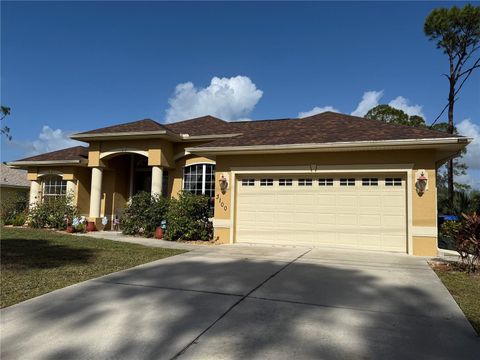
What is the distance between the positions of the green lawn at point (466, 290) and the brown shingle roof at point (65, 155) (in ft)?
51.9

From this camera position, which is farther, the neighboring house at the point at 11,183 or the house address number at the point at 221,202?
the neighboring house at the point at 11,183

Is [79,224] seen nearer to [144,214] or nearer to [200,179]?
[144,214]

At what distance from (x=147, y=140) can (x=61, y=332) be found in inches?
465

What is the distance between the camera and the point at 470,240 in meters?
8.10

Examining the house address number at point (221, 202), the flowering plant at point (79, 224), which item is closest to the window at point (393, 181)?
the house address number at point (221, 202)

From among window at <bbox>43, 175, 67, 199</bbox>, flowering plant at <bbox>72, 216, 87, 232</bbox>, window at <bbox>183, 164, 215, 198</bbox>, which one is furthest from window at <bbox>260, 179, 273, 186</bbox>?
window at <bbox>43, 175, 67, 199</bbox>

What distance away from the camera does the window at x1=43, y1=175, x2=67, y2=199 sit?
19059mm

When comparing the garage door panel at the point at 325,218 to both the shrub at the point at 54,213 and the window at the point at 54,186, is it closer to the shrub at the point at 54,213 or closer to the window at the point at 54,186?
the shrub at the point at 54,213

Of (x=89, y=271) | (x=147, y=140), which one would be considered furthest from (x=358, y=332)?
(x=147, y=140)

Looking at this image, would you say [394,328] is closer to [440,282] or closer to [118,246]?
[440,282]

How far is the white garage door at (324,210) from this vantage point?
36.0 feet

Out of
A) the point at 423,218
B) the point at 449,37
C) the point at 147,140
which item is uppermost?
the point at 449,37

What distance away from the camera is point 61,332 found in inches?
175

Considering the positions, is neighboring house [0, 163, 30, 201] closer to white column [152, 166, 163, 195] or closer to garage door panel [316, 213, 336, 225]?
white column [152, 166, 163, 195]
